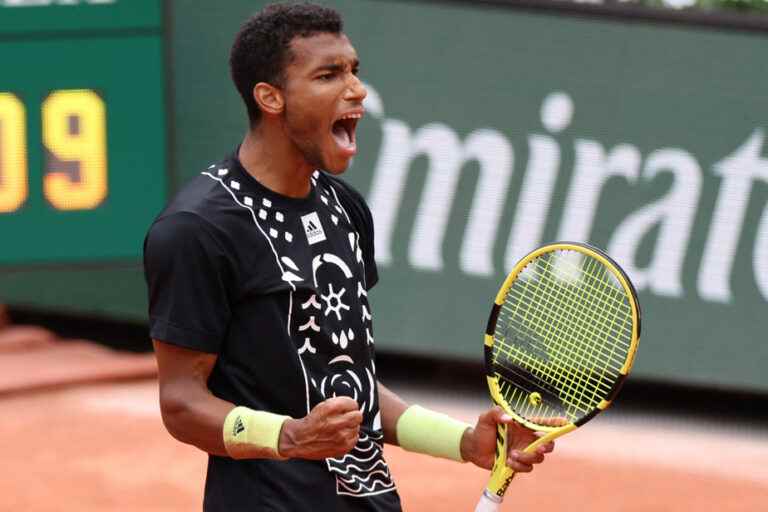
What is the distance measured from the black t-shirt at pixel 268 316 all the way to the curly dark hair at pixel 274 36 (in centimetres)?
18

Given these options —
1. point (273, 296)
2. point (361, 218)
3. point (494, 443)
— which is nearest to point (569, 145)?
point (361, 218)

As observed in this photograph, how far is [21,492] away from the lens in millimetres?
5977

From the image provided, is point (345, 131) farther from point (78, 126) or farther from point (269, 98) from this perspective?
point (78, 126)

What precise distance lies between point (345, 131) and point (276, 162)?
144 mm

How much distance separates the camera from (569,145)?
23.5ft

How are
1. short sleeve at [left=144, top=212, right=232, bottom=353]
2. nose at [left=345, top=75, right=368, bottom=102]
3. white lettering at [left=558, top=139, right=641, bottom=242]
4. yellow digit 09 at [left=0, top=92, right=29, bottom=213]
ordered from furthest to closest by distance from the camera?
yellow digit 09 at [left=0, top=92, right=29, bottom=213], white lettering at [left=558, top=139, right=641, bottom=242], nose at [left=345, top=75, right=368, bottom=102], short sleeve at [left=144, top=212, right=232, bottom=353]

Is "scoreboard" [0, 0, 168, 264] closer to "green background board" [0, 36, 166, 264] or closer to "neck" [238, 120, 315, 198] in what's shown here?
"green background board" [0, 36, 166, 264]

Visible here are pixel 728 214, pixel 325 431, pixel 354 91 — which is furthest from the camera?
pixel 728 214

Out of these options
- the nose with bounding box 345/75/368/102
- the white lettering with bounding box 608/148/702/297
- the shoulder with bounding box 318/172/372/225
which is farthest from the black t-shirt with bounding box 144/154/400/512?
the white lettering with bounding box 608/148/702/297

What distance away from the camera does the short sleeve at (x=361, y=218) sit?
2.97 metres

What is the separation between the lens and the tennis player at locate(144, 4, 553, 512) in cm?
261

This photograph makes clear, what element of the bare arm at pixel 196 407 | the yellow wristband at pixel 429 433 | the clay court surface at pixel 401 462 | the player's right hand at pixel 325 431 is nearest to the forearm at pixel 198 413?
the bare arm at pixel 196 407

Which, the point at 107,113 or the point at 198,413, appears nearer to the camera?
the point at 198,413

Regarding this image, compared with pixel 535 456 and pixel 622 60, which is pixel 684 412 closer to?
pixel 622 60
